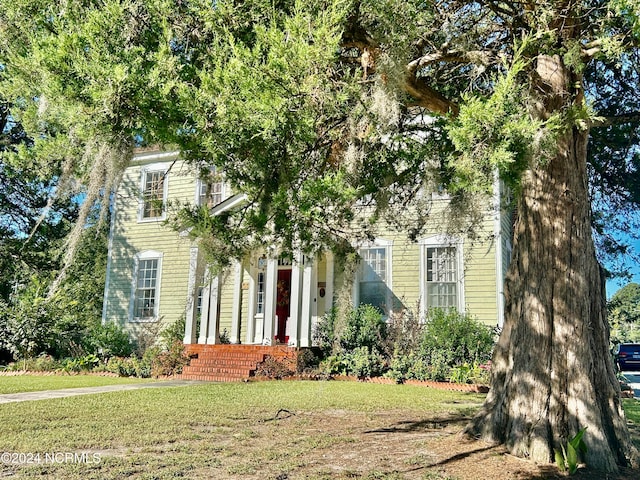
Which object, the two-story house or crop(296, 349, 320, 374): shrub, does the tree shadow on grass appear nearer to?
the two-story house

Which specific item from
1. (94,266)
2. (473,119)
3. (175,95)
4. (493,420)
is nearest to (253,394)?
(493,420)

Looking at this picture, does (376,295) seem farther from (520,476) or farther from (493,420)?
(520,476)

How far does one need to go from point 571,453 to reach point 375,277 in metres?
10.2

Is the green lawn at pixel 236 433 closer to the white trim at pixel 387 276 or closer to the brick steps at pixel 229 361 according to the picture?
the brick steps at pixel 229 361

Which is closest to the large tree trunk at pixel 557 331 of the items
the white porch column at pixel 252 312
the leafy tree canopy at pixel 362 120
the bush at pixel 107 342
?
the leafy tree canopy at pixel 362 120

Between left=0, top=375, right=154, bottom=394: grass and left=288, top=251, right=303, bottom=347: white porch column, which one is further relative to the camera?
left=288, top=251, right=303, bottom=347: white porch column

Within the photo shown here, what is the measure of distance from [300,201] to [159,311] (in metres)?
13.5

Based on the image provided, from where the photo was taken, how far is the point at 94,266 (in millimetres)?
21094

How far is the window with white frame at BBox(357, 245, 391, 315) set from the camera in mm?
14383

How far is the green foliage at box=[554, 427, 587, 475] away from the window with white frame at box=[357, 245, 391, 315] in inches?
371

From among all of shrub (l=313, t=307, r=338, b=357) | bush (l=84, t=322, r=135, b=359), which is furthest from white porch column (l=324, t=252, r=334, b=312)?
bush (l=84, t=322, r=135, b=359)

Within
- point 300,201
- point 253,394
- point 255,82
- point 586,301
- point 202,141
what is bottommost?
point 253,394

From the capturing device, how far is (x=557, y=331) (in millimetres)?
5168

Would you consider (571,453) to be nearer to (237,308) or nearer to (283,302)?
(237,308)
